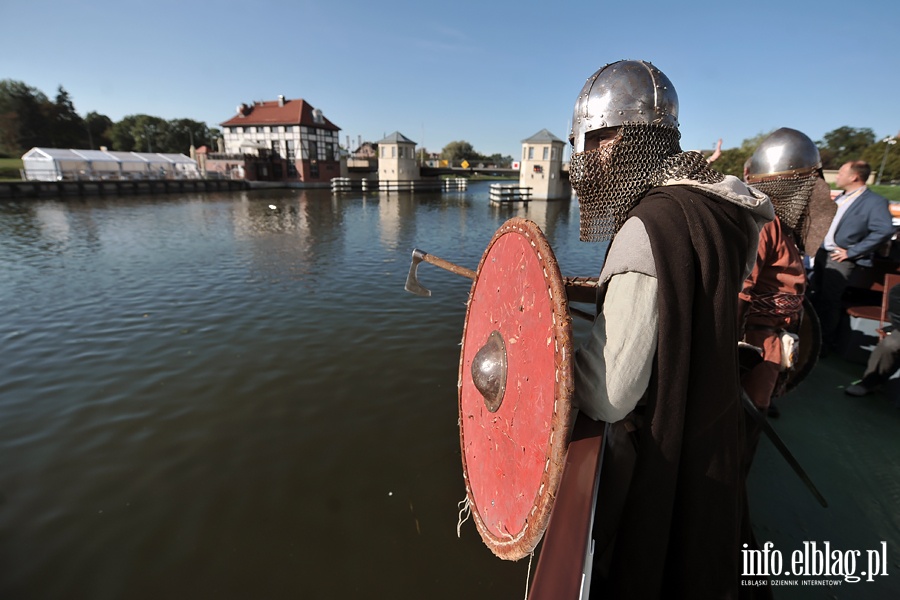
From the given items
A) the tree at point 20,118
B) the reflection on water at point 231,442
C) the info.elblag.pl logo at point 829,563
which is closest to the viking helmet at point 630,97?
the info.elblag.pl logo at point 829,563

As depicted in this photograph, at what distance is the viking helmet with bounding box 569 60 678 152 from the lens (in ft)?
5.25

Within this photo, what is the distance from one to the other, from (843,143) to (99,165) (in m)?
87.0

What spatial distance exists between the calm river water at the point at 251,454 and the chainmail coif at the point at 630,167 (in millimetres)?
2326

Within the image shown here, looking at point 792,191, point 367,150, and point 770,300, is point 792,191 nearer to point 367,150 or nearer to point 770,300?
point 770,300

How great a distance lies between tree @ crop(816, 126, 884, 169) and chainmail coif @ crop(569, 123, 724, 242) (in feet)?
219

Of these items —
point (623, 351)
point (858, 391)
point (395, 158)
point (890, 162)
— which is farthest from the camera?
point (395, 158)

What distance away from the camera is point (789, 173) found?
3055mm

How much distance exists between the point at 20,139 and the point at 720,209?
83782 mm

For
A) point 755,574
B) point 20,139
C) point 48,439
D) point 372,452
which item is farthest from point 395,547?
point 20,139

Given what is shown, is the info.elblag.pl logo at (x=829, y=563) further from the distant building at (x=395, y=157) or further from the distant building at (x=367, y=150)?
the distant building at (x=367, y=150)

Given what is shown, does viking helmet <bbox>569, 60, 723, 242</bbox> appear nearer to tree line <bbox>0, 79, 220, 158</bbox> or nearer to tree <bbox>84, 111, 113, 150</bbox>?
tree line <bbox>0, 79, 220, 158</bbox>

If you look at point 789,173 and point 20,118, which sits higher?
point 20,118

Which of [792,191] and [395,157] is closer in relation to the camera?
[792,191]

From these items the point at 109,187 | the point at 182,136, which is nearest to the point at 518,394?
the point at 109,187
